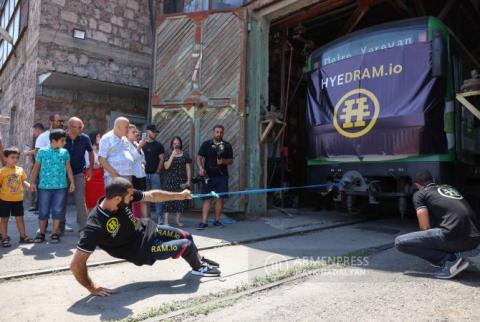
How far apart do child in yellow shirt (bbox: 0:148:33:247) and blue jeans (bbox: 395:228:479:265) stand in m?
4.56

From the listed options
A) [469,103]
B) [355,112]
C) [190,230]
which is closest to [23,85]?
[190,230]

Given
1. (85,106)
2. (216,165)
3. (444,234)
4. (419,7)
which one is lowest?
(444,234)

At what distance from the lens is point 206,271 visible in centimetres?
387

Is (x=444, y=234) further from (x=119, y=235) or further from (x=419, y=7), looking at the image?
(x=419, y=7)

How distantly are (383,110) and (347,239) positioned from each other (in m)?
2.17

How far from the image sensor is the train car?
594 cm

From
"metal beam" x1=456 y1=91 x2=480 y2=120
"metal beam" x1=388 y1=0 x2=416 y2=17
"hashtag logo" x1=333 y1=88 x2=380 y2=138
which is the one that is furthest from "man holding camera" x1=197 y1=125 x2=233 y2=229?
"metal beam" x1=388 y1=0 x2=416 y2=17

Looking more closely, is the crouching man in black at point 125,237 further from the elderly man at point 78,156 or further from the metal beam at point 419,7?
the metal beam at point 419,7

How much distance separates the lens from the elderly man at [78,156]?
5570 mm

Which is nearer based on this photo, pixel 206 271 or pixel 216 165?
pixel 206 271

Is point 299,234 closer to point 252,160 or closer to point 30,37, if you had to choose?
point 252,160

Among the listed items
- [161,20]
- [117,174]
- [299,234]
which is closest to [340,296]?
[299,234]

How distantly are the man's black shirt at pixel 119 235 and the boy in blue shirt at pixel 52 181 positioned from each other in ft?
6.83

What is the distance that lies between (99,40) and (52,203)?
5494mm
